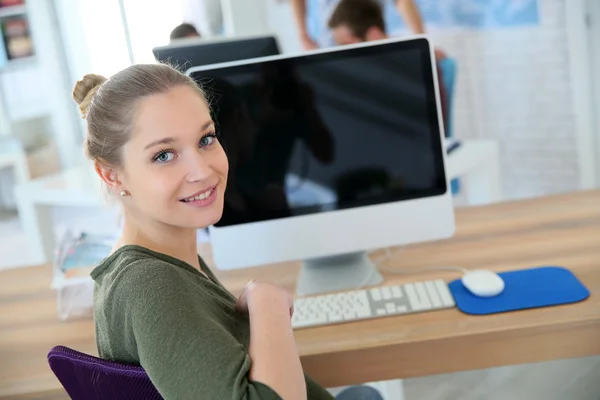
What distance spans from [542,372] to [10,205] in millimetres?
4115

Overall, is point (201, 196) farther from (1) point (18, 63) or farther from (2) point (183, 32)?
(1) point (18, 63)

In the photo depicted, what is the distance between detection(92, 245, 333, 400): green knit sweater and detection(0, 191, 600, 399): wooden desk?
348 mm

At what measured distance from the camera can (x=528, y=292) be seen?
4.34 ft

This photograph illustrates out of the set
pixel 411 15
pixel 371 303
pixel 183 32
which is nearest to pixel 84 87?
pixel 371 303

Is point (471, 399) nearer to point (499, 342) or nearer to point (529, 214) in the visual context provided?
point (529, 214)

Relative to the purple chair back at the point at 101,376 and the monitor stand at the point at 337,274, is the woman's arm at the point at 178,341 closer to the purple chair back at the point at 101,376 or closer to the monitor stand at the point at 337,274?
the purple chair back at the point at 101,376

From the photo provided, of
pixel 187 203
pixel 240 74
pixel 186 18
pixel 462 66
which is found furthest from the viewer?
pixel 186 18

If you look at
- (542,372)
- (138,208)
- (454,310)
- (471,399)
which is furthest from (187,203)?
(542,372)

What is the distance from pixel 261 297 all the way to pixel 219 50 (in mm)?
1020

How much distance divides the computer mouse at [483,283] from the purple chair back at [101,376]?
678 mm

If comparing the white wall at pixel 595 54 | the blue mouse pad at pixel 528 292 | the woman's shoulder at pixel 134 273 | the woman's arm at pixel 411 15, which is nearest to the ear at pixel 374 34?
the woman's arm at pixel 411 15

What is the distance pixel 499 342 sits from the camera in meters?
1.23

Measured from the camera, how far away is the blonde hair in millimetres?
977

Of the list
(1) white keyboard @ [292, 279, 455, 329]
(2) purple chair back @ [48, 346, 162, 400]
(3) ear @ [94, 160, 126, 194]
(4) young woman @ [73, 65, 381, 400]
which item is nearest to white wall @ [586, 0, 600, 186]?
(1) white keyboard @ [292, 279, 455, 329]
